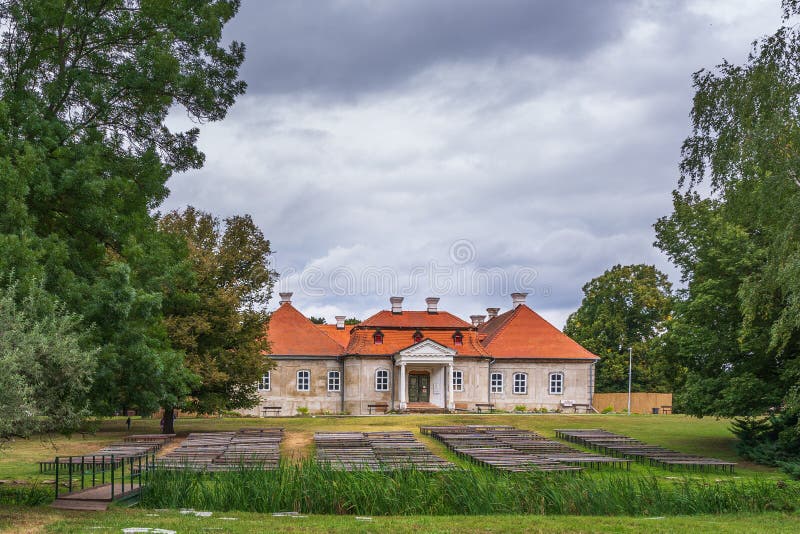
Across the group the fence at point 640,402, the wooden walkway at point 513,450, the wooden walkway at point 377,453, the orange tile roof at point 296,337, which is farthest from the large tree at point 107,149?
the fence at point 640,402

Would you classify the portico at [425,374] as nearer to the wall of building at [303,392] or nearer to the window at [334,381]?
the window at [334,381]

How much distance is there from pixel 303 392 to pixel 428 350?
8485 millimetres

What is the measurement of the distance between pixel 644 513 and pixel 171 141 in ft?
46.0

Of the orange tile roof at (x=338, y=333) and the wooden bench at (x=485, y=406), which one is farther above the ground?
the orange tile roof at (x=338, y=333)

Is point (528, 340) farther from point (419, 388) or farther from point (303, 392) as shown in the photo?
point (303, 392)

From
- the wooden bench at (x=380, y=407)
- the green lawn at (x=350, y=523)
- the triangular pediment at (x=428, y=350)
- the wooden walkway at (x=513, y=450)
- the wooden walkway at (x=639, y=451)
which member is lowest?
the wooden bench at (x=380, y=407)

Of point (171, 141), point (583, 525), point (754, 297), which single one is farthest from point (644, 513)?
point (171, 141)

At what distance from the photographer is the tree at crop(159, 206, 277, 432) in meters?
31.4

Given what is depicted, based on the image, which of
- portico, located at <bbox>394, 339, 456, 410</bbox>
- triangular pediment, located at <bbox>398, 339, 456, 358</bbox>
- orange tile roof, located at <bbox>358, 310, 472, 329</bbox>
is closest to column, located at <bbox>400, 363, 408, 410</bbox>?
portico, located at <bbox>394, 339, 456, 410</bbox>

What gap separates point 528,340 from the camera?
52906 mm

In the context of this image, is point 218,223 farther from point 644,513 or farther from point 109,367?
point 644,513

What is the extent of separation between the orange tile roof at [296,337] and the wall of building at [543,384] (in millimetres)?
10869

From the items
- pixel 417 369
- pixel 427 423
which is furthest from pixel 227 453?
pixel 417 369

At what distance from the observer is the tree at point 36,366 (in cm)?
1089
